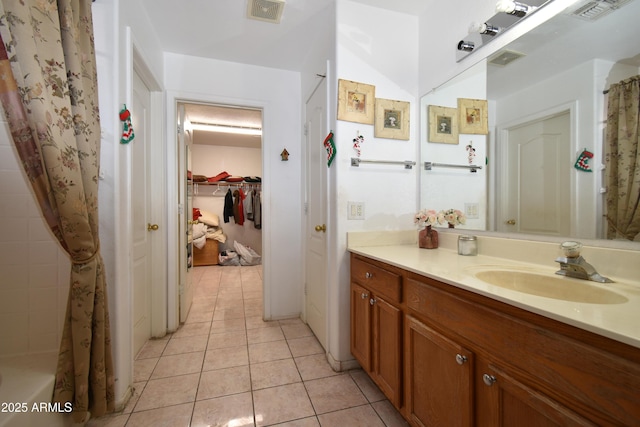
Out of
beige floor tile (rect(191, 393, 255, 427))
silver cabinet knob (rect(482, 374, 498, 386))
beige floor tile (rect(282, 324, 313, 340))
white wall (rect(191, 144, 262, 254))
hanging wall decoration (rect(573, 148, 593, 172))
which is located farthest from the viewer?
white wall (rect(191, 144, 262, 254))

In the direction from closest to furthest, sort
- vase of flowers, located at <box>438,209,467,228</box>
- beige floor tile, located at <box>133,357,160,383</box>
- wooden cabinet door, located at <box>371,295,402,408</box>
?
wooden cabinet door, located at <box>371,295,402,408</box>, vase of flowers, located at <box>438,209,467,228</box>, beige floor tile, located at <box>133,357,160,383</box>

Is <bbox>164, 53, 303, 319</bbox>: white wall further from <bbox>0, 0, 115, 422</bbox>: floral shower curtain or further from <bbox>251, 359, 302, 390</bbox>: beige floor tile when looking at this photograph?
<bbox>0, 0, 115, 422</bbox>: floral shower curtain

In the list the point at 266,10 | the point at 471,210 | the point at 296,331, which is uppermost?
the point at 266,10

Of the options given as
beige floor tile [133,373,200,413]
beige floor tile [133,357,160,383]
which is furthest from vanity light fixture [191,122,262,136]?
beige floor tile [133,373,200,413]

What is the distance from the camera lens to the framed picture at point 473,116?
147 centimetres

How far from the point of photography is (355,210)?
1.76 m

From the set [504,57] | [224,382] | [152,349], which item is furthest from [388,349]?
[152,349]

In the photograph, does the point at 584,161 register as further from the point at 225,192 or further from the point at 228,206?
the point at 225,192

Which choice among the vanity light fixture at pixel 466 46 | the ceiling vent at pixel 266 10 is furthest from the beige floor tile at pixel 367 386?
the ceiling vent at pixel 266 10

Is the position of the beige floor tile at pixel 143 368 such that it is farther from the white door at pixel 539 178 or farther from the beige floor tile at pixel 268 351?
the white door at pixel 539 178

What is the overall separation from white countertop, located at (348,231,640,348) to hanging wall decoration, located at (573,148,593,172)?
13.1 inches

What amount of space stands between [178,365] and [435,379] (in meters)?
1.71

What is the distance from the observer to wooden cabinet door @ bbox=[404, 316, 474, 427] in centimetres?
85

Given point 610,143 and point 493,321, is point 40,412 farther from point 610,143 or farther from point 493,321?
point 610,143
